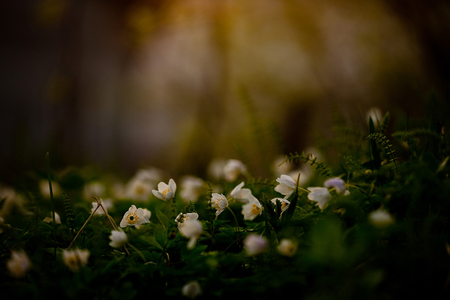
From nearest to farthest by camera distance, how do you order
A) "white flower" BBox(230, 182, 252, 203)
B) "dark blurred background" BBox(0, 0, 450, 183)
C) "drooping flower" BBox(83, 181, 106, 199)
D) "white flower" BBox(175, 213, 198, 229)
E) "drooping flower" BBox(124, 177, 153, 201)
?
"white flower" BBox(175, 213, 198, 229), "white flower" BBox(230, 182, 252, 203), "drooping flower" BBox(124, 177, 153, 201), "drooping flower" BBox(83, 181, 106, 199), "dark blurred background" BBox(0, 0, 450, 183)

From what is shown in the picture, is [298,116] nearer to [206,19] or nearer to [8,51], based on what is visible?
[206,19]

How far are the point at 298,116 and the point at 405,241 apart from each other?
10.5 feet

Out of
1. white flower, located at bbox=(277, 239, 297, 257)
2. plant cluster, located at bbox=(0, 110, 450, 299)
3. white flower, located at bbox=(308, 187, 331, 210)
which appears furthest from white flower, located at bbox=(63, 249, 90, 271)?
white flower, located at bbox=(308, 187, 331, 210)

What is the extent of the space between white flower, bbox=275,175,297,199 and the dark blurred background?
0.52 meters

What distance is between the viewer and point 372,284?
1.50 feet

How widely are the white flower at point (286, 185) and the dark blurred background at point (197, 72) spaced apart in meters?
0.52

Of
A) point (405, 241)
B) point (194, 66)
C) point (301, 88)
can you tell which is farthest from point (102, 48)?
point (405, 241)

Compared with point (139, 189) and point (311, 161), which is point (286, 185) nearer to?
point (311, 161)

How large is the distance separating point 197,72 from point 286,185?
13.4 feet

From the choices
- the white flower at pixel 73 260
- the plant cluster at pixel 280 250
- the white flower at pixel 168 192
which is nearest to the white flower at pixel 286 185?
the plant cluster at pixel 280 250

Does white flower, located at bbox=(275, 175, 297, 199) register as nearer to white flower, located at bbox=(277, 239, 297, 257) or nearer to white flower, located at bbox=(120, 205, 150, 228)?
white flower, located at bbox=(277, 239, 297, 257)

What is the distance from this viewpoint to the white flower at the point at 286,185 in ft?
2.55

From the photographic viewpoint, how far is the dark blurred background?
2.46m

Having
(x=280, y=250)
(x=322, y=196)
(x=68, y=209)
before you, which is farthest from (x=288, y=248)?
(x=68, y=209)
